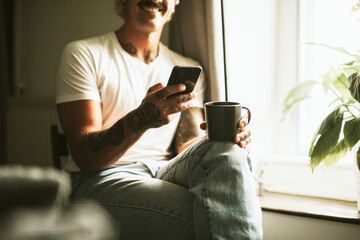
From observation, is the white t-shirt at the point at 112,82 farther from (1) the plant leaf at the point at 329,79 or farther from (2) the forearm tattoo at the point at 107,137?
(1) the plant leaf at the point at 329,79

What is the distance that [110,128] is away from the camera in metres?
1.18

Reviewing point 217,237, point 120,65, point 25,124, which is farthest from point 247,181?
point 25,124

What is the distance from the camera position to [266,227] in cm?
148

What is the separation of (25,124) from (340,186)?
1757mm

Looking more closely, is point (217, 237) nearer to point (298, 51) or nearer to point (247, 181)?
point (247, 181)

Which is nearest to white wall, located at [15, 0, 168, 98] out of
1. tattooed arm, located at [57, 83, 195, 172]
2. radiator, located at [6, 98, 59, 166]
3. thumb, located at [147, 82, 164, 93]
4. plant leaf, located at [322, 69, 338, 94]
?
radiator, located at [6, 98, 59, 166]

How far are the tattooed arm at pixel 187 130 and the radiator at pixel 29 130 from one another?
1009mm

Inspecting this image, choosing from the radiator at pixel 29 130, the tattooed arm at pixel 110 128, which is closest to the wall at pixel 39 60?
the radiator at pixel 29 130

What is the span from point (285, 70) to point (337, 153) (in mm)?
681

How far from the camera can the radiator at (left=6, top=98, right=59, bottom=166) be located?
2.23 meters

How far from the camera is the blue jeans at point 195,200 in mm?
878

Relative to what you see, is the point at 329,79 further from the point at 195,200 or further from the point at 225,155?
the point at 195,200

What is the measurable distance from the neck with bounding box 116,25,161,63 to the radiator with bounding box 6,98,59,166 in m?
0.92

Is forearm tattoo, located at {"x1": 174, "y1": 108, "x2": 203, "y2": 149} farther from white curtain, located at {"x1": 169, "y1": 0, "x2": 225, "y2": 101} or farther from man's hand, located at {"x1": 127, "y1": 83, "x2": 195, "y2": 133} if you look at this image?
man's hand, located at {"x1": 127, "y1": 83, "x2": 195, "y2": 133}
